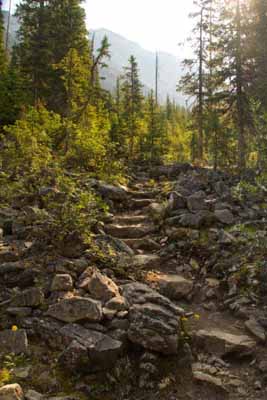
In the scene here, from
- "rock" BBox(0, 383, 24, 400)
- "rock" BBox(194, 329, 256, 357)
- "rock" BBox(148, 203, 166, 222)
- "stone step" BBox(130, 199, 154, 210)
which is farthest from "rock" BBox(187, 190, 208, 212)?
"rock" BBox(0, 383, 24, 400)

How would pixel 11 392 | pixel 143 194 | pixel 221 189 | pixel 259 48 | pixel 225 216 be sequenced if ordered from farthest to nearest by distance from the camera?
1. pixel 259 48
2. pixel 143 194
3. pixel 221 189
4. pixel 225 216
5. pixel 11 392

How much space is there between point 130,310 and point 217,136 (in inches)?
794

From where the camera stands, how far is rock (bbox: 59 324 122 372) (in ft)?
19.6

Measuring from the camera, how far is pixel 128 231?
12.2m

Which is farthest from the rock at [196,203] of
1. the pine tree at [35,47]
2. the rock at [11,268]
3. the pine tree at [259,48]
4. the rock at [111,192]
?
the pine tree at [35,47]

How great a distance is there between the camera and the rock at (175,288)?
29.3ft

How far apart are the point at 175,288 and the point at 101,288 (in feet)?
7.42

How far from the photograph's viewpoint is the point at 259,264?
30.2ft

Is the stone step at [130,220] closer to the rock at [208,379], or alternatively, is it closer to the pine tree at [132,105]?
the rock at [208,379]

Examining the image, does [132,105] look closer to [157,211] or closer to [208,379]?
[157,211]

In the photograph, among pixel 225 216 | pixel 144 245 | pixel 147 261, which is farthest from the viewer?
pixel 225 216

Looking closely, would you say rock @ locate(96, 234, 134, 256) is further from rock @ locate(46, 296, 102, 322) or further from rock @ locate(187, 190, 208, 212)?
rock @ locate(187, 190, 208, 212)

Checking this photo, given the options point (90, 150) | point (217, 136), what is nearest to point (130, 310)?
point (90, 150)

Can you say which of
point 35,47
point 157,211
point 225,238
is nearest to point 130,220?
point 157,211
